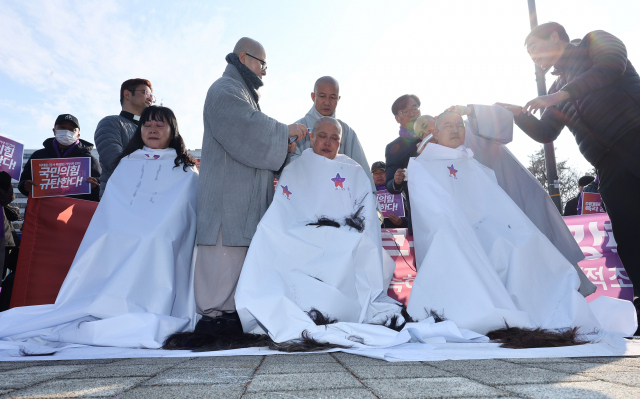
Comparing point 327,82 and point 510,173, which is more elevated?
point 327,82

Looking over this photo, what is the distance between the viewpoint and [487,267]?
2654mm

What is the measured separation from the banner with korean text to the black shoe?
2130 mm

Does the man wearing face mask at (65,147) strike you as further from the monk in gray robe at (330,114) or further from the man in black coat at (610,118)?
the man in black coat at (610,118)

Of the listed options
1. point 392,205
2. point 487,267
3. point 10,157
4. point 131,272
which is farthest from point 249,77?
→ point 392,205

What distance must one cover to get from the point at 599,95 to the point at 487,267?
161 centimetres

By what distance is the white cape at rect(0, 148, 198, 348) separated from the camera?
2.51 metres

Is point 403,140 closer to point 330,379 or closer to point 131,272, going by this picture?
point 131,272

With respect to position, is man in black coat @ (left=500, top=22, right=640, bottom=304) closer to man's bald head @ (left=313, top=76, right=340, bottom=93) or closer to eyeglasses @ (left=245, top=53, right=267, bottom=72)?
man's bald head @ (left=313, top=76, right=340, bottom=93)

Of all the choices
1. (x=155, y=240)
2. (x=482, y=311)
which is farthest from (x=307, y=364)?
(x=155, y=240)

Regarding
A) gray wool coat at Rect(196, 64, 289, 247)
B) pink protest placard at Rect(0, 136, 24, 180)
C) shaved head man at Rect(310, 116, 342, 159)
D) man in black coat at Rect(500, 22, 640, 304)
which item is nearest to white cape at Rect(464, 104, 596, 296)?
man in black coat at Rect(500, 22, 640, 304)

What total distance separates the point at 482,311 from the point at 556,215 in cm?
140

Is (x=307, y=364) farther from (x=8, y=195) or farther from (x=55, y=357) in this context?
(x=8, y=195)

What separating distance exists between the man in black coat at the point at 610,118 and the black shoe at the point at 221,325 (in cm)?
262

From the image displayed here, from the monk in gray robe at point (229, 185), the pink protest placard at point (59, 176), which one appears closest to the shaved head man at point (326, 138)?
the monk in gray robe at point (229, 185)
